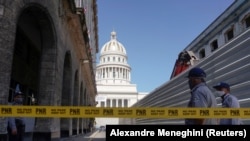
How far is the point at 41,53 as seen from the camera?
11.1 meters

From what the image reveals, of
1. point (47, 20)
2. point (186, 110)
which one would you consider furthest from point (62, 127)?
point (186, 110)

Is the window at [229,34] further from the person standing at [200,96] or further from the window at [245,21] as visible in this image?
the person standing at [200,96]

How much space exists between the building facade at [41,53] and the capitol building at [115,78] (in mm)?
80115

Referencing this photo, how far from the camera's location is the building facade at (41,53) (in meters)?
6.79

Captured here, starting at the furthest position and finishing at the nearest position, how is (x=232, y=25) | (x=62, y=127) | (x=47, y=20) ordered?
(x=232, y=25) < (x=62, y=127) < (x=47, y=20)

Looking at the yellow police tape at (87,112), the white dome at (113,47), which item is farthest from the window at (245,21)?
the white dome at (113,47)

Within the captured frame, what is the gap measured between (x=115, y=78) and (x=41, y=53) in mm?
95921

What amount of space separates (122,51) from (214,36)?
9601 centimetres

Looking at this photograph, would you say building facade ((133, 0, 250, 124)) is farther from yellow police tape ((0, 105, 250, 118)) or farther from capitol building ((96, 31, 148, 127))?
capitol building ((96, 31, 148, 127))

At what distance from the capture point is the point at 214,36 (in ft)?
68.0

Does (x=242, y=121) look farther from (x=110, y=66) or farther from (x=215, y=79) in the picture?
(x=110, y=66)

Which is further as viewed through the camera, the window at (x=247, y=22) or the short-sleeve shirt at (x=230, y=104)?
the window at (x=247, y=22)

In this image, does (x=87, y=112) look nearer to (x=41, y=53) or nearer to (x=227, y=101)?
(x=227, y=101)

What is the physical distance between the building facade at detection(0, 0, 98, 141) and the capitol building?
3154 inches
